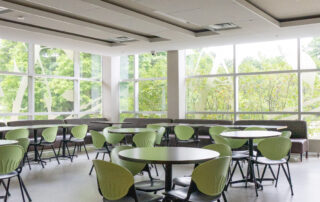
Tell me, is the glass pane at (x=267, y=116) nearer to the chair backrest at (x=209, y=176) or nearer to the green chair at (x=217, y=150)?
the green chair at (x=217, y=150)

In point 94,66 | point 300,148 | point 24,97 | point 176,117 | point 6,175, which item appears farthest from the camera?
point 94,66

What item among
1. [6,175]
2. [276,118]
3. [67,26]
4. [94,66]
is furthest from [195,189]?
[94,66]

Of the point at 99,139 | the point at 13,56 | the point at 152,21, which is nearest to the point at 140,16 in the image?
the point at 152,21

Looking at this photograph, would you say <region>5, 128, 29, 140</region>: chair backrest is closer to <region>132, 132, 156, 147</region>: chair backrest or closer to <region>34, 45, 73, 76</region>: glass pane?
<region>132, 132, 156, 147</region>: chair backrest

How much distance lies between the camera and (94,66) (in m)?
12.5

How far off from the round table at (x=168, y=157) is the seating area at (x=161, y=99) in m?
0.01

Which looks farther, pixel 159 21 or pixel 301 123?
pixel 301 123

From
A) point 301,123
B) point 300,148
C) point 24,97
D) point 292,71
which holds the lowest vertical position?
point 300,148

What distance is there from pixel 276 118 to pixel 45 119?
23.3 ft

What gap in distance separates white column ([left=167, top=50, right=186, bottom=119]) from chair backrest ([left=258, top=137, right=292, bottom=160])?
6112 millimetres

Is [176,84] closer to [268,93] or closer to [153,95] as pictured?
[153,95]

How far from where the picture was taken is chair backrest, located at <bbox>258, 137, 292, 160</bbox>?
15.8 ft

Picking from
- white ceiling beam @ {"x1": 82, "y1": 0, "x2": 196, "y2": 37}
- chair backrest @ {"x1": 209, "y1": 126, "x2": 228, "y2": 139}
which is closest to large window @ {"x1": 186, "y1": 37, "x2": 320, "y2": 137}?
white ceiling beam @ {"x1": 82, "y1": 0, "x2": 196, "y2": 37}

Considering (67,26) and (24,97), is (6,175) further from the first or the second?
(24,97)
